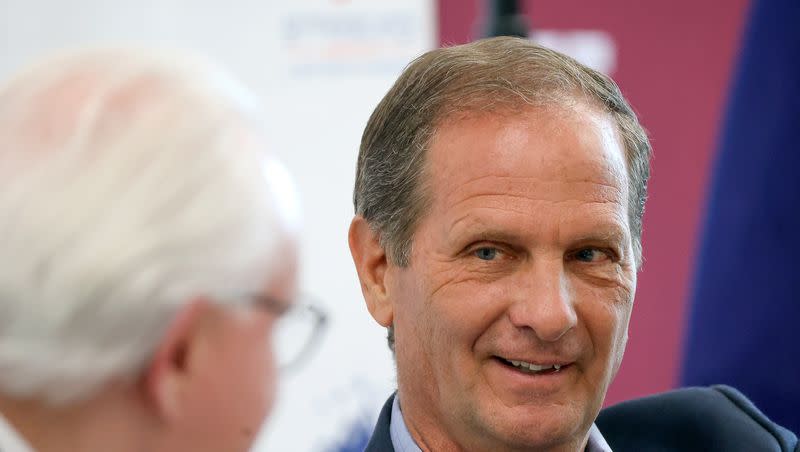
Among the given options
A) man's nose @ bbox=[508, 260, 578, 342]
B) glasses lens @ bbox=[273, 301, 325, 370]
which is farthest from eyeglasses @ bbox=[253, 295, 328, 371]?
man's nose @ bbox=[508, 260, 578, 342]

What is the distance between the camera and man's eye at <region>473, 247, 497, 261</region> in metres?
1.83

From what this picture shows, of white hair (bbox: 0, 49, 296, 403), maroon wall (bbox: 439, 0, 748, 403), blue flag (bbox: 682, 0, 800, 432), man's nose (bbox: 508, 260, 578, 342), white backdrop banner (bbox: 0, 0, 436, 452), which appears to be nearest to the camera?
white hair (bbox: 0, 49, 296, 403)

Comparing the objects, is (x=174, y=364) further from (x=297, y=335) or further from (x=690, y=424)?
(x=690, y=424)

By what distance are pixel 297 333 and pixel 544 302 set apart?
2.24 feet

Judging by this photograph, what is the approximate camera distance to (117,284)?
38.8 inches

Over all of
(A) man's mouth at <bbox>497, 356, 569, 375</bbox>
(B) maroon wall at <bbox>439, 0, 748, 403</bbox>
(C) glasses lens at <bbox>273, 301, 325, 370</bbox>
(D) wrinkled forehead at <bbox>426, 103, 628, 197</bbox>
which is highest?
(C) glasses lens at <bbox>273, 301, 325, 370</bbox>

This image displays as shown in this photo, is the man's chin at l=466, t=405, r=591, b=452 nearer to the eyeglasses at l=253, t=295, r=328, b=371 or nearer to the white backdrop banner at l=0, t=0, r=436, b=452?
the eyeglasses at l=253, t=295, r=328, b=371

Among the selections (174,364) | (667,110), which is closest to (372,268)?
(174,364)

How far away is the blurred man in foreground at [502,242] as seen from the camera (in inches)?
70.3

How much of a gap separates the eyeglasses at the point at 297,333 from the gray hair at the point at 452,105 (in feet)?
2.41

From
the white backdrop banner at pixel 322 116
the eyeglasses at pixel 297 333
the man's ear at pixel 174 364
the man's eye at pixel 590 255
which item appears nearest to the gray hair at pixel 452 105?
the man's eye at pixel 590 255

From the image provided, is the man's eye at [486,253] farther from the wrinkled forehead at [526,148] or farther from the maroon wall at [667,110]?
the maroon wall at [667,110]

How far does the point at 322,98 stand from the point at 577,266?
7.28 ft

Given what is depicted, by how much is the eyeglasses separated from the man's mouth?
69 centimetres
